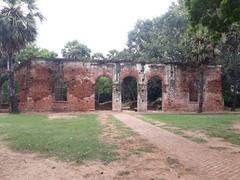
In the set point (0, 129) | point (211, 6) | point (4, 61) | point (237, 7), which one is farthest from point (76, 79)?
point (237, 7)

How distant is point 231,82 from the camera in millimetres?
35531

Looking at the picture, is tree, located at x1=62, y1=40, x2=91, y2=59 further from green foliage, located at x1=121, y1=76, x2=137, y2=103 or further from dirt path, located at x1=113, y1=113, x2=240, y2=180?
dirt path, located at x1=113, y1=113, x2=240, y2=180

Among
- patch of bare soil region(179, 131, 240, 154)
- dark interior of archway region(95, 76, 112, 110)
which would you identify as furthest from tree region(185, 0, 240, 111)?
dark interior of archway region(95, 76, 112, 110)

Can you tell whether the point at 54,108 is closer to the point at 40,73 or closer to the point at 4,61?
the point at 40,73

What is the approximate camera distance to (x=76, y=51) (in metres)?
49.7

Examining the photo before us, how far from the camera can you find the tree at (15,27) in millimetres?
26094

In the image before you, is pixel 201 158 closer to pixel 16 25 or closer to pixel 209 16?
pixel 209 16

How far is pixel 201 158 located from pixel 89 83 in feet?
71.0

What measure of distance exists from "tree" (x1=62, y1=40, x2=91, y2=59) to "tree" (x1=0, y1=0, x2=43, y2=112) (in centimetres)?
2160

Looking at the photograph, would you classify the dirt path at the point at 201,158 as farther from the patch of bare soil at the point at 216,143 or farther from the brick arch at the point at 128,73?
the brick arch at the point at 128,73

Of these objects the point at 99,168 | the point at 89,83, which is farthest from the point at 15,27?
the point at 99,168

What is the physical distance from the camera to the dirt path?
24.5 feet

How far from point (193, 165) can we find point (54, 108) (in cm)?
2252

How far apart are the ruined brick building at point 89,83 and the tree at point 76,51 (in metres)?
19.0
